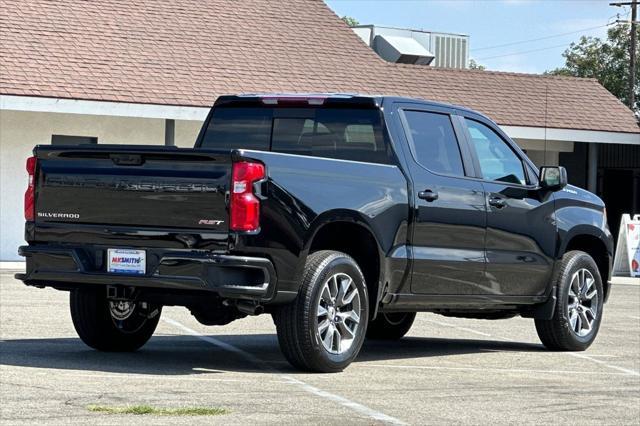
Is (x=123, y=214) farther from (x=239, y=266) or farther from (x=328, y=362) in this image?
(x=328, y=362)

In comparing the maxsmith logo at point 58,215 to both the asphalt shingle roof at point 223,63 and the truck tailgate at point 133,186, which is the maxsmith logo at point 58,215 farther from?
the asphalt shingle roof at point 223,63

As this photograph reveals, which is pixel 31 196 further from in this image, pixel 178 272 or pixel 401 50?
pixel 401 50

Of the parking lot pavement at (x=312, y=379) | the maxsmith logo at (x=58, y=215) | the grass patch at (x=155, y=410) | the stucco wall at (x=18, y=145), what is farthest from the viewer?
the stucco wall at (x=18, y=145)

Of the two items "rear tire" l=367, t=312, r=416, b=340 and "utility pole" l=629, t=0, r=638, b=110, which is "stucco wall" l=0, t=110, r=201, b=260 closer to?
"rear tire" l=367, t=312, r=416, b=340

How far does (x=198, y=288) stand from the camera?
10328 mm

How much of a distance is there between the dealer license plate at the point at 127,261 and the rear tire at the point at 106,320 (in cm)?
109

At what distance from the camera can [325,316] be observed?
10.9 meters

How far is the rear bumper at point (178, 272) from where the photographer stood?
1027 cm

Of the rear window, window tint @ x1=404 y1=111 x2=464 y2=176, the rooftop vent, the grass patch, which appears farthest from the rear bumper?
the rooftop vent

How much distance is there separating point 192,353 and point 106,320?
2.43 feet

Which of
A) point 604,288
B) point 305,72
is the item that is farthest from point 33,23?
point 604,288

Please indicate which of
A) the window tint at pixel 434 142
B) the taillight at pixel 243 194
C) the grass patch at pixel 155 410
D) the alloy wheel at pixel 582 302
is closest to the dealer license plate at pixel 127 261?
the taillight at pixel 243 194

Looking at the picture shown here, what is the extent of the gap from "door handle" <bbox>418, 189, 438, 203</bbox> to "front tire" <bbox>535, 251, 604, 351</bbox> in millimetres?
2008

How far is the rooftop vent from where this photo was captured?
39562 mm
